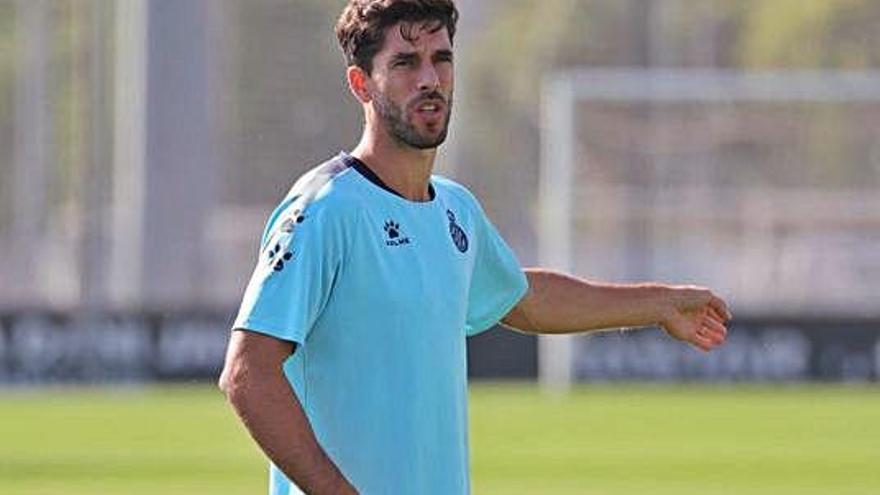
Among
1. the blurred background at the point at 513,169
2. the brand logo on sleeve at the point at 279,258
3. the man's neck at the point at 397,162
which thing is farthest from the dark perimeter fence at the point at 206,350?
the brand logo on sleeve at the point at 279,258

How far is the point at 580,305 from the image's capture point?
7.34m

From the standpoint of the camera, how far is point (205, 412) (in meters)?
30.0

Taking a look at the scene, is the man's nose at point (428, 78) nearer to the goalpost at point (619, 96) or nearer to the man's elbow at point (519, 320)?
the man's elbow at point (519, 320)

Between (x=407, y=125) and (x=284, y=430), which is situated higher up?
(x=407, y=125)

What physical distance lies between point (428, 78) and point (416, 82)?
0.09 ft

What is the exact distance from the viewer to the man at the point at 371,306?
20.0 ft

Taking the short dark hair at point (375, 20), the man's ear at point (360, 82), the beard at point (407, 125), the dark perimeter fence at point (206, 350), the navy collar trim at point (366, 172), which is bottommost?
the dark perimeter fence at point (206, 350)

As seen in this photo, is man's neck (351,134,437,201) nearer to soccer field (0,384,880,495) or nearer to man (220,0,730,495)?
man (220,0,730,495)

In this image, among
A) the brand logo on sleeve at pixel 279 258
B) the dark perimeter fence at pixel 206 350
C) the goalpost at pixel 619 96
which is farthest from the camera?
the goalpost at pixel 619 96

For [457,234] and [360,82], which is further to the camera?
[457,234]

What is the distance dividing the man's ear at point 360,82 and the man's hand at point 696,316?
1303mm

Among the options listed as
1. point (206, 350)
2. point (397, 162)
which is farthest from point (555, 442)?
point (397, 162)

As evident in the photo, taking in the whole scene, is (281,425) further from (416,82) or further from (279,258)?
(416,82)

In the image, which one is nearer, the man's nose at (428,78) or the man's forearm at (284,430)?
the man's forearm at (284,430)
